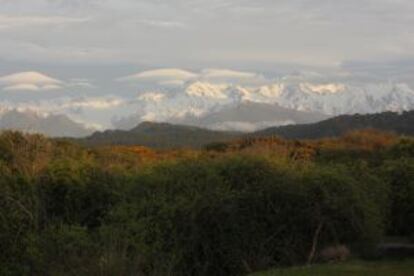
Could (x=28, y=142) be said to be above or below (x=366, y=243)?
above

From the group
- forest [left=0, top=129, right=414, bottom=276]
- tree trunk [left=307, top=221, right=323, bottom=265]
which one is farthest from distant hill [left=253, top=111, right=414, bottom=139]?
tree trunk [left=307, top=221, right=323, bottom=265]

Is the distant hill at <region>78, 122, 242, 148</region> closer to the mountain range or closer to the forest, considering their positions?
the mountain range

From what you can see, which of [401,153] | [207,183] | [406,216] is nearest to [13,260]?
[207,183]

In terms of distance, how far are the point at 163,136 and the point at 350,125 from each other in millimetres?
Answer: 48762

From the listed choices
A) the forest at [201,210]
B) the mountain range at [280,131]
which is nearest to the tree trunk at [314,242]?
the forest at [201,210]

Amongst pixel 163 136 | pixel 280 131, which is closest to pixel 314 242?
pixel 280 131

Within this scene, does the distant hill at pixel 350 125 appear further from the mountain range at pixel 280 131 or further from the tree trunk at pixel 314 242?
the tree trunk at pixel 314 242

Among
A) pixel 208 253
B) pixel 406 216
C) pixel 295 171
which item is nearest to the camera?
pixel 208 253

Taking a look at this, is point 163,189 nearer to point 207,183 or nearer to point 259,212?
point 207,183

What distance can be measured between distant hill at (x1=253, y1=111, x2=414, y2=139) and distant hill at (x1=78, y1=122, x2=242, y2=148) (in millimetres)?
10382

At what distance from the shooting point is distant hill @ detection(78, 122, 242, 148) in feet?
433

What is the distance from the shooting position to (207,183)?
21438mm

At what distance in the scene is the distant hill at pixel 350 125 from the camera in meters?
97.2

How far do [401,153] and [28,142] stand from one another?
18.0 metres
